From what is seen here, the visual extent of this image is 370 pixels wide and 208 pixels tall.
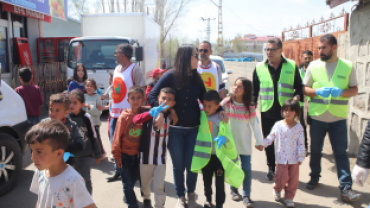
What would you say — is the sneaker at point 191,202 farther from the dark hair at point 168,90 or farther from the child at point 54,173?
the child at point 54,173

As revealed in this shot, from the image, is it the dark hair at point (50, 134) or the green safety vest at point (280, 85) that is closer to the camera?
the dark hair at point (50, 134)

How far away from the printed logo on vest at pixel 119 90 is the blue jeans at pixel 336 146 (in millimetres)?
2734

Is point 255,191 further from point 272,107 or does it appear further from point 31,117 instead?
point 31,117

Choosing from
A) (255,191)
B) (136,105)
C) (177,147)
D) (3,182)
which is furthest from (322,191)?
(3,182)

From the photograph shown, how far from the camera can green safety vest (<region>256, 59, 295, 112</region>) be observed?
4.27m

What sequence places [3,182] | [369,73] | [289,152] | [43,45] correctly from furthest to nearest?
[43,45]
[369,73]
[3,182]
[289,152]

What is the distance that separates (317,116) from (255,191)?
4.45 ft

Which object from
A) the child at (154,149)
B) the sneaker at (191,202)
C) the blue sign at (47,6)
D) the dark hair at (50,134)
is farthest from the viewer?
the blue sign at (47,6)

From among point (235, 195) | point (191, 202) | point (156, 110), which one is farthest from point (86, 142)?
point (235, 195)

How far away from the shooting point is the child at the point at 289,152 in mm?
3734

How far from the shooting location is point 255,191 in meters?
4.19

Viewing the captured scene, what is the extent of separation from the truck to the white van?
4.37m

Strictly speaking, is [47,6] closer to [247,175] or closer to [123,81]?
[123,81]

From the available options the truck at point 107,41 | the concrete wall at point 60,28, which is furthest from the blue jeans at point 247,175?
the concrete wall at point 60,28
